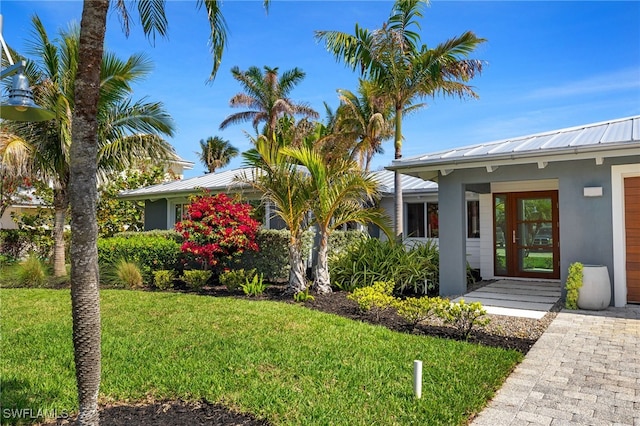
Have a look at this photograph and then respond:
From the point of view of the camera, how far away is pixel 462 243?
970 centimetres

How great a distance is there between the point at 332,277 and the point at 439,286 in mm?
2796

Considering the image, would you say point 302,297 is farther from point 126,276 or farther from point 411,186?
point 411,186

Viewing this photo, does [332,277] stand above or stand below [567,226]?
below

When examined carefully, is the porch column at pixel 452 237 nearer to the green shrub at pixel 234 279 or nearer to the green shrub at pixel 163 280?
the green shrub at pixel 234 279

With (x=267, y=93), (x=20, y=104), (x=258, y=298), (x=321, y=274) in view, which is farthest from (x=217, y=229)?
(x=267, y=93)

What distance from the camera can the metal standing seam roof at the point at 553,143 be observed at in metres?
7.74

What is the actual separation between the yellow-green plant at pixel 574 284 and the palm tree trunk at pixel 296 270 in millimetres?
5351

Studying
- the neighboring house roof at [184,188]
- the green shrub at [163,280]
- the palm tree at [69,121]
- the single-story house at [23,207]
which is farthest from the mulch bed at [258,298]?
the single-story house at [23,207]

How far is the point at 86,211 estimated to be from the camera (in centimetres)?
283

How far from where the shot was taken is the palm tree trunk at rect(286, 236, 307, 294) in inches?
376

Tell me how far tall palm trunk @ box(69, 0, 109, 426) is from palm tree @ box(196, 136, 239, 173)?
35228 millimetres

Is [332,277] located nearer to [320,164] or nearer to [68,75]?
[320,164]

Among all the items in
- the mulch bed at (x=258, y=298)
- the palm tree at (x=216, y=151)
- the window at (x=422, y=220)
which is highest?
the palm tree at (x=216, y=151)

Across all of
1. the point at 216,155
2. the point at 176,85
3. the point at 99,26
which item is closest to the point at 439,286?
the point at 176,85
